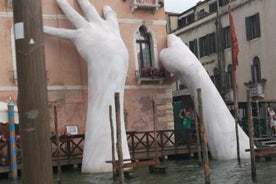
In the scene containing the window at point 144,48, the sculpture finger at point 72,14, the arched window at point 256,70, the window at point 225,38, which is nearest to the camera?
the sculpture finger at point 72,14

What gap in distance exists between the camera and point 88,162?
17.5 m

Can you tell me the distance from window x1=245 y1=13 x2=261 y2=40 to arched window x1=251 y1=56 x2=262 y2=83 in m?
1.35

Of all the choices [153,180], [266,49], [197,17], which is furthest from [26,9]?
[197,17]

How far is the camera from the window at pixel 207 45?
36156mm

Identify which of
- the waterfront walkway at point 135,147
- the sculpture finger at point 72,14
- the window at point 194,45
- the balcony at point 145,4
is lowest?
the waterfront walkway at point 135,147

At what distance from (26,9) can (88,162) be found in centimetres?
1465

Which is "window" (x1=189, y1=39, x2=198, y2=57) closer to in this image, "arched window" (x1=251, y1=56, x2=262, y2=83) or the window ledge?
"arched window" (x1=251, y1=56, x2=262, y2=83)

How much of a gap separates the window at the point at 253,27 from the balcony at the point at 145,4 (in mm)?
10482

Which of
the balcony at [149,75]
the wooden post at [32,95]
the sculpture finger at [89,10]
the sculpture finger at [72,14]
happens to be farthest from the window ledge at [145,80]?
the wooden post at [32,95]

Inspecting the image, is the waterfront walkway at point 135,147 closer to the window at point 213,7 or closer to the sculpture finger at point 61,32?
the sculpture finger at point 61,32

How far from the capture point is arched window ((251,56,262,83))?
32.0m

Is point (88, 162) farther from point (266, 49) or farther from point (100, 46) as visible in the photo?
point (266, 49)

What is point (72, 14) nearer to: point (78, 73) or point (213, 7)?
point (78, 73)

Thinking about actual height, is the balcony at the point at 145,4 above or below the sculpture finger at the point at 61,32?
above
